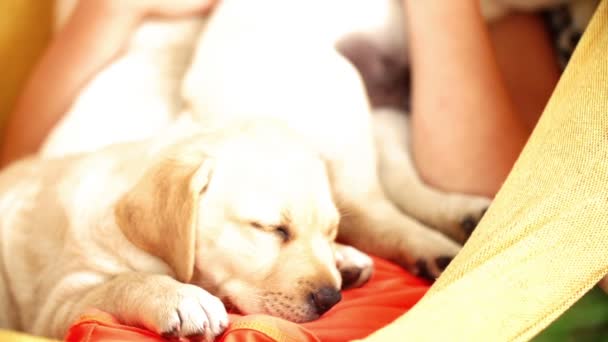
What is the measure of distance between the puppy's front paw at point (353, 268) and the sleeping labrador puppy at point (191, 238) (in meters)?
0.02

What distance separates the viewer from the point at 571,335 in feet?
3.71

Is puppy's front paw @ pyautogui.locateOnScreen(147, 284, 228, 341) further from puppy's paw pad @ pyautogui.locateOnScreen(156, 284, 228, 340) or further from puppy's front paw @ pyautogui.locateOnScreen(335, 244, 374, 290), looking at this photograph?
puppy's front paw @ pyautogui.locateOnScreen(335, 244, 374, 290)

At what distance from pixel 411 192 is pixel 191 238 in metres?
0.59

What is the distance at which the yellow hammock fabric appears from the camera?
33.7 inches

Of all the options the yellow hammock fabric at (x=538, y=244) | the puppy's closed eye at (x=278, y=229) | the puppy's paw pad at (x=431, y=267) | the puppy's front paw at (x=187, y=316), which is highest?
the yellow hammock fabric at (x=538, y=244)

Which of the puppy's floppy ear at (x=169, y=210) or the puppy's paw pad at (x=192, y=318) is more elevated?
the puppy's floppy ear at (x=169, y=210)

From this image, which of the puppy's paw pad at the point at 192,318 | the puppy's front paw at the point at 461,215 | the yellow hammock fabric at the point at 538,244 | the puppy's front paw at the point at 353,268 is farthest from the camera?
the puppy's front paw at the point at 461,215

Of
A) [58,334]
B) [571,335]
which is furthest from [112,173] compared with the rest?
[571,335]

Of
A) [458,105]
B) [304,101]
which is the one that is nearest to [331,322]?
[304,101]

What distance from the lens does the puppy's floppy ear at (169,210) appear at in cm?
108

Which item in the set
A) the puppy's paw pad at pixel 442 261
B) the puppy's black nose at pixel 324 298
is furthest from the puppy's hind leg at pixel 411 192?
the puppy's black nose at pixel 324 298

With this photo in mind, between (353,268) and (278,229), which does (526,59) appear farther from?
(278,229)

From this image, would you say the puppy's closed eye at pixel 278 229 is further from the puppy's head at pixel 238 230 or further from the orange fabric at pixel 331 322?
the orange fabric at pixel 331 322

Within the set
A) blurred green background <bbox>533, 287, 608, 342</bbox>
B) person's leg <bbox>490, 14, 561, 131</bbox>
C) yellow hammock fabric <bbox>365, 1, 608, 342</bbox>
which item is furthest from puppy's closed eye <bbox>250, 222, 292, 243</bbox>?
person's leg <bbox>490, 14, 561, 131</bbox>
